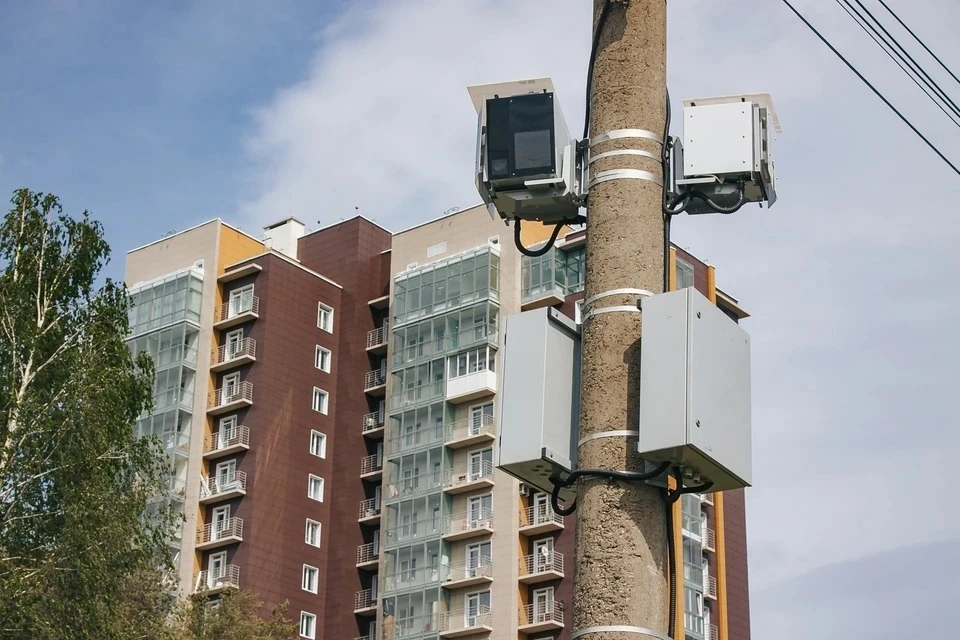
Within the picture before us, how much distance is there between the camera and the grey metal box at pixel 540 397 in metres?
8.11

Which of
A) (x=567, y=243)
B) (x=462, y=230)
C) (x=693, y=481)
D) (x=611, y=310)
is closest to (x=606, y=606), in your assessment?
(x=693, y=481)

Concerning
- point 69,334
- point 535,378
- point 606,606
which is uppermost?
point 69,334

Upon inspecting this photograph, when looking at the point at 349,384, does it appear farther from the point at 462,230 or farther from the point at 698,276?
the point at 698,276

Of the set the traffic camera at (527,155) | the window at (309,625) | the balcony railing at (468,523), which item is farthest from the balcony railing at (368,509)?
the traffic camera at (527,155)

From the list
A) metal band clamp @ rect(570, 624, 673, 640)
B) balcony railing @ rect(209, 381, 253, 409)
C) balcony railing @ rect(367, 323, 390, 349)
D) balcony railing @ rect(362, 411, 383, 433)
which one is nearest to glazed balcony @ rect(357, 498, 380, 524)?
balcony railing @ rect(362, 411, 383, 433)

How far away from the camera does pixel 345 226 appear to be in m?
79.6

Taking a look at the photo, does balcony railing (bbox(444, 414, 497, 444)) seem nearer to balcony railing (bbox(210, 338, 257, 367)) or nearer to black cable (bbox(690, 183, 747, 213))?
balcony railing (bbox(210, 338, 257, 367))

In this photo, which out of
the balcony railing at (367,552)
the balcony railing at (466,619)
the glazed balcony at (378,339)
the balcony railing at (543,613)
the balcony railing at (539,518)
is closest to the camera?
the balcony railing at (543,613)

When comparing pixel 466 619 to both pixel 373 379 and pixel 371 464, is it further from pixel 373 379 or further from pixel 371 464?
pixel 373 379

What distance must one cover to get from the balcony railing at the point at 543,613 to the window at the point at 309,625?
11050mm

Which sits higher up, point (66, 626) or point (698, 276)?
point (698, 276)

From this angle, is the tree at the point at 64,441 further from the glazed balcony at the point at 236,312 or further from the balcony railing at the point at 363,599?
the glazed balcony at the point at 236,312

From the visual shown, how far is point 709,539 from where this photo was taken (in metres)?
65.0

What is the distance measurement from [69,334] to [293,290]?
4135 cm
